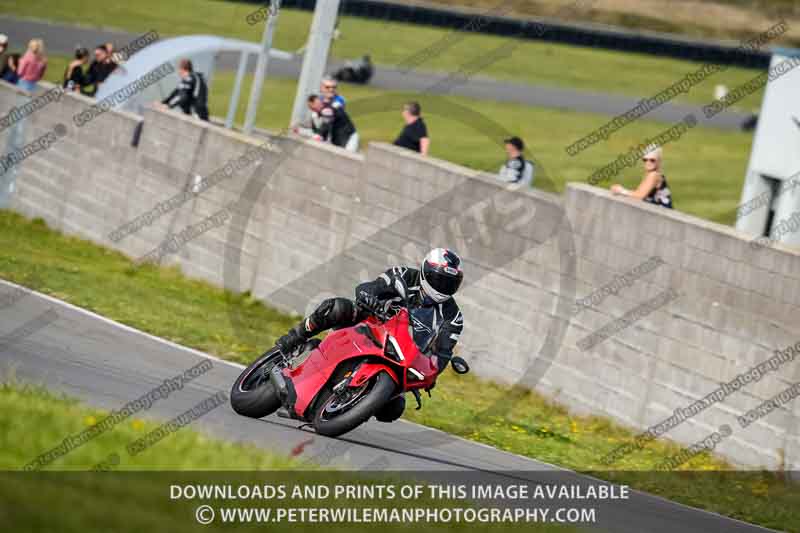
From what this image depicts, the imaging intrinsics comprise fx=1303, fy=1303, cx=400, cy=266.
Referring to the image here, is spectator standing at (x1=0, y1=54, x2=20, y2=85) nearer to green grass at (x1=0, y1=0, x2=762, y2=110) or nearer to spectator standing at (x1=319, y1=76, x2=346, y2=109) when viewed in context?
spectator standing at (x1=319, y1=76, x2=346, y2=109)

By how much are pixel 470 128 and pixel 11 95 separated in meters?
14.5

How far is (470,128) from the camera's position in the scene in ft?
115

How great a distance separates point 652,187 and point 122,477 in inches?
342

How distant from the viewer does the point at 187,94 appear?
73.4 feet

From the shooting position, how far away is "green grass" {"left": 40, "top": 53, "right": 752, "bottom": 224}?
2956 cm

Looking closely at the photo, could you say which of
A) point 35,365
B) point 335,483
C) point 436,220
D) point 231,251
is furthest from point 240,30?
point 335,483

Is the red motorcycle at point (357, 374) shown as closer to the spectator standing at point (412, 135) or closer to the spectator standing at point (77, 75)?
the spectator standing at point (412, 135)

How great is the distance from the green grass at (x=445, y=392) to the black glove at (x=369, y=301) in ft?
10.1

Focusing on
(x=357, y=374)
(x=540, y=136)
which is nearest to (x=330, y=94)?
(x=357, y=374)

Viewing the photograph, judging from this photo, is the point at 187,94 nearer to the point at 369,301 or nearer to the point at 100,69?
the point at 100,69

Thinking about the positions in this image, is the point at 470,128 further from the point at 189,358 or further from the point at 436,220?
the point at 189,358

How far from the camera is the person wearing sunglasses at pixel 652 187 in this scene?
1433 centimetres

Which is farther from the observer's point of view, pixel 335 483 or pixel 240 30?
pixel 240 30

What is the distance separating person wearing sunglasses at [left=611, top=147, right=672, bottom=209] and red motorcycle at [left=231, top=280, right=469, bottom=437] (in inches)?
196
